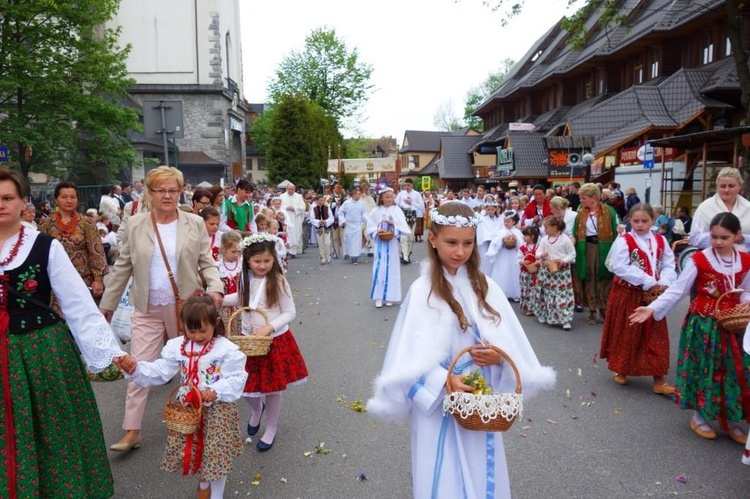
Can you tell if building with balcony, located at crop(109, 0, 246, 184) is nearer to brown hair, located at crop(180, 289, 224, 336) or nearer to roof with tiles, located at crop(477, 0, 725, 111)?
roof with tiles, located at crop(477, 0, 725, 111)

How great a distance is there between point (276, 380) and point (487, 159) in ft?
164

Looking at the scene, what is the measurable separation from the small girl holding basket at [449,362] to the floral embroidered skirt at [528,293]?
6798 mm

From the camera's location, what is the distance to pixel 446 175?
5581cm

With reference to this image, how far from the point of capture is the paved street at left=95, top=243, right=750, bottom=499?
13.5ft

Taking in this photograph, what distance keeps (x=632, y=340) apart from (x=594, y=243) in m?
3.35

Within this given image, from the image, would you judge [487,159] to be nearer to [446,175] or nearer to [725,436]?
[446,175]

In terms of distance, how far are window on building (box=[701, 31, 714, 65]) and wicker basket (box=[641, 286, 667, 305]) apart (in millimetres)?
22038

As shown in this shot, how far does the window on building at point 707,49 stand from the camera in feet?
78.9

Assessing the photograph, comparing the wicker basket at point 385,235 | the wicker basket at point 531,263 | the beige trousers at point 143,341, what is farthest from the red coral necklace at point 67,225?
the wicker basket at point 531,263

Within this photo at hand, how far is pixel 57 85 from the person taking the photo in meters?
18.4

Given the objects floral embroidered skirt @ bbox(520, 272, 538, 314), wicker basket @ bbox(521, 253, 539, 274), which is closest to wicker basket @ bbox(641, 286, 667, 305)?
wicker basket @ bbox(521, 253, 539, 274)

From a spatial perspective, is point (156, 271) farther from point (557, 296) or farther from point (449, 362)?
point (557, 296)

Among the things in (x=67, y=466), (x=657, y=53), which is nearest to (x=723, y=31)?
(x=657, y=53)

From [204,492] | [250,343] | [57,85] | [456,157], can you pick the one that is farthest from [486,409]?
[456,157]
